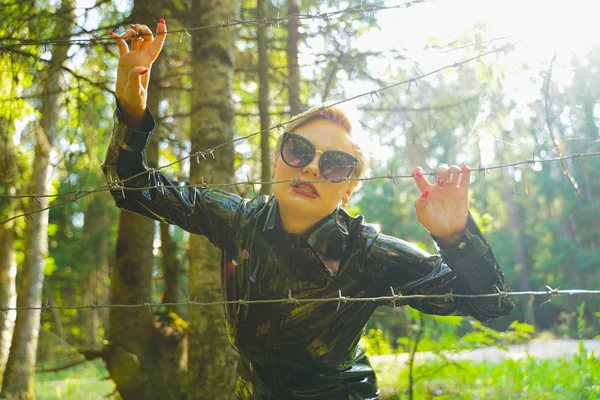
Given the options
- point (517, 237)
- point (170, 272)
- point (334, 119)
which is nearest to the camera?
point (334, 119)

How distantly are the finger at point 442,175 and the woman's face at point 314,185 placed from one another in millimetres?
399

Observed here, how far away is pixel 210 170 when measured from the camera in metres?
3.42

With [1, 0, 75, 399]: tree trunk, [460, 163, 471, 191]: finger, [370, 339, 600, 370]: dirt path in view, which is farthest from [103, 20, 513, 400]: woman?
[370, 339, 600, 370]: dirt path

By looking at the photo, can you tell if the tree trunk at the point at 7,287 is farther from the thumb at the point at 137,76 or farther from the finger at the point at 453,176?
the finger at the point at 453,176

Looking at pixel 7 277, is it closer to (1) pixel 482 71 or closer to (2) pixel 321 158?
(2) pixel 321 158

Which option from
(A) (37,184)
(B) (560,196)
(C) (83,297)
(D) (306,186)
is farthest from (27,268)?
(B) (560,196)

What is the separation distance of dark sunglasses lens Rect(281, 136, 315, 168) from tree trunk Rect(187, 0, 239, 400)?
1.30 metres

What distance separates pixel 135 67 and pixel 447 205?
1165 millimetres

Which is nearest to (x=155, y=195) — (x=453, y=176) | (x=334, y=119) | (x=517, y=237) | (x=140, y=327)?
(x=334, y=119)

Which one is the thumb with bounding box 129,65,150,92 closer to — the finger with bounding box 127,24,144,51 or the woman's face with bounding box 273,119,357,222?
the finger with bounding box 127,24,144,51

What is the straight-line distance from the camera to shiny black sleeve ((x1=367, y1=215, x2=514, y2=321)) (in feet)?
5.51

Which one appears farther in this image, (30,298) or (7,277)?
(7,277)

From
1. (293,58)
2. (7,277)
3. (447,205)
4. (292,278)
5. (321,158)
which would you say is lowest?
(7,277)

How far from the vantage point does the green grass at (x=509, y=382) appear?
3.65m
